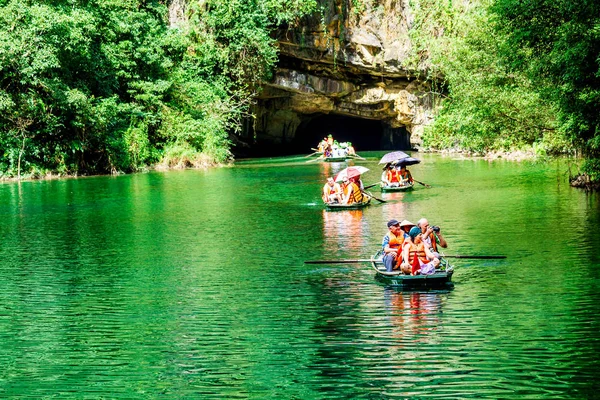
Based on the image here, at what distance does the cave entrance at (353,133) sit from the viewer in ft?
227

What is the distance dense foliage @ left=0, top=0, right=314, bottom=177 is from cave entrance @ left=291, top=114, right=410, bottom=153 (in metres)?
15.9

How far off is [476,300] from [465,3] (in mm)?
41656

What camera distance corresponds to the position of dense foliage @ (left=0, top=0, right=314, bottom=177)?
3694 cm

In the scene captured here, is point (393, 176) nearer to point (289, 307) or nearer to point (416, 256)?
point (416, 256)

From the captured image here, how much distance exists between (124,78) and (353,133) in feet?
110

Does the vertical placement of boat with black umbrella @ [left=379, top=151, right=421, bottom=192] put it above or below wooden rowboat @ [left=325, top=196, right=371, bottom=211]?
above

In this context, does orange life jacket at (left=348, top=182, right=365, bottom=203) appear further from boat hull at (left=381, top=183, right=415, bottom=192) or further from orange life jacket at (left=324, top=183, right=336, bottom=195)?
boat hull at (left=381, top=183, right=415, bottom=192)

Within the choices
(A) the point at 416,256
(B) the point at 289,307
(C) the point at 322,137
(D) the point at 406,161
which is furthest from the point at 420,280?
(C) the point at 322,137

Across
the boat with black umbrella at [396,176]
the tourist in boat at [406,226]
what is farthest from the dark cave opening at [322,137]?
the tourist in boat at [406,226]

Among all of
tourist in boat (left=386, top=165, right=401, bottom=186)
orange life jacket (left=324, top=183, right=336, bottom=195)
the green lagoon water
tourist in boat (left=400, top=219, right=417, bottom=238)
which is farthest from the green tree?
tourist in boat (left=386, top=165, right=401, bottom=186)

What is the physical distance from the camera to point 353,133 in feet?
249

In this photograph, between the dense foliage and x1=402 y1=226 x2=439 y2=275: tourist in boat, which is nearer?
x1=402 y1=226 x2=439 y2=275: tourist in boat

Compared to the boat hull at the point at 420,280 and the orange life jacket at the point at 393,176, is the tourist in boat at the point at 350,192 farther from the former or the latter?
the boat hull at the point at 420,280

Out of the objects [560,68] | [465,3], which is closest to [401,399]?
[560,68]
